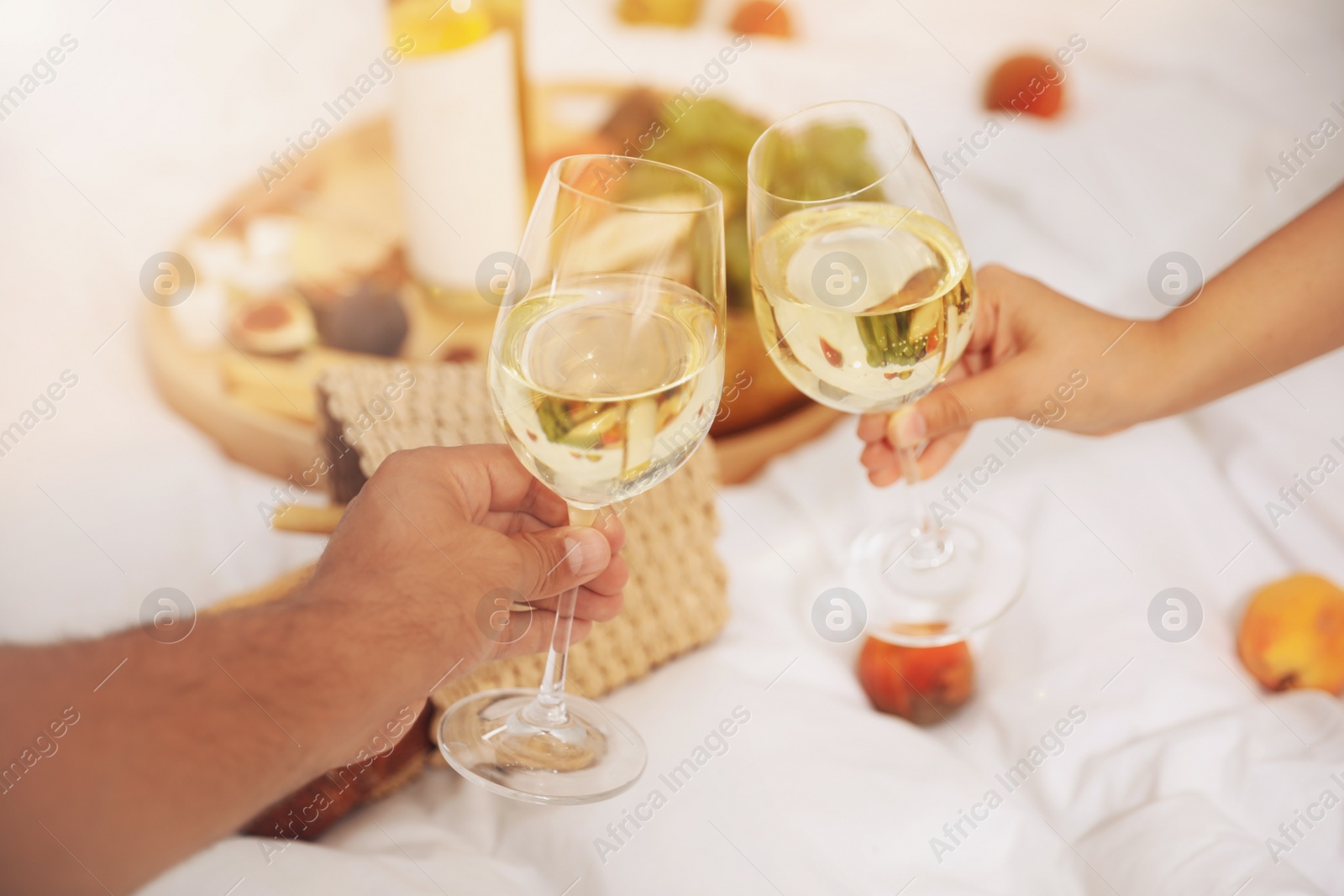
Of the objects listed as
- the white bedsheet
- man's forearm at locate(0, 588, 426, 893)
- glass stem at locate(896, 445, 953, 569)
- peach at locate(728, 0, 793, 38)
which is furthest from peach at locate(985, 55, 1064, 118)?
man's forearm at locate(0, 588, 426, 893)

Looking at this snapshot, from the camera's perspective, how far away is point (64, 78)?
70.2 inches

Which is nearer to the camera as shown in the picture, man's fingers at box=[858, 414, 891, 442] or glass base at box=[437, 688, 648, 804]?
glass base at box=[437, 688, 648, 804]

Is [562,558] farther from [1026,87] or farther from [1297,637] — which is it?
[1026,87]

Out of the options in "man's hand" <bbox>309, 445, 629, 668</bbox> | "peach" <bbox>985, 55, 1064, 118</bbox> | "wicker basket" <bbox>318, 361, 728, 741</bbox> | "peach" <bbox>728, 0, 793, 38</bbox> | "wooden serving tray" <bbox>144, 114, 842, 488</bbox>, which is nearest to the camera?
"man's hand" <bbox>309, 445, 629, 668</bbox>

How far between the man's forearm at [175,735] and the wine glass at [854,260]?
0.38 metres

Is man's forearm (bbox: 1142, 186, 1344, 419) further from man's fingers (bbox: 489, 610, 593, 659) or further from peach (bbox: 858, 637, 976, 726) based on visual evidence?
man's fingers (bbox: 489, 610, 593, 659)

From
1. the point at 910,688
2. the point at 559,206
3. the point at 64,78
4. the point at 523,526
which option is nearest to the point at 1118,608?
the point at 910,688

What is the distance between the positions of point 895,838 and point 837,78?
4.46 ft

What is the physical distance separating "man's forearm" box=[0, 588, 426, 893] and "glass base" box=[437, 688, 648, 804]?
6.4 inches

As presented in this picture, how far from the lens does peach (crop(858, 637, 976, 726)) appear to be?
1.02m

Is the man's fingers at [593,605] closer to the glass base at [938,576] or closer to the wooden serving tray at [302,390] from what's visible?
the glass base at [938,576]

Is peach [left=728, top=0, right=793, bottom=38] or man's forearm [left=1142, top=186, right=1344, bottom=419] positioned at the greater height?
peach [left=728, top=0, right=793, bottom=38]

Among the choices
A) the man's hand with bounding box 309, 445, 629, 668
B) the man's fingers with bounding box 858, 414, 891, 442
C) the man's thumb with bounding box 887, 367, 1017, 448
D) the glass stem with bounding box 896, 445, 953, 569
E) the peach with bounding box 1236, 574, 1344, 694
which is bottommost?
the peach with bounding box 1236, 574, 1344, 694

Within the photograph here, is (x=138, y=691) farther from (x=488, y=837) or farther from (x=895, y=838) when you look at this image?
(x=895, y=838)
